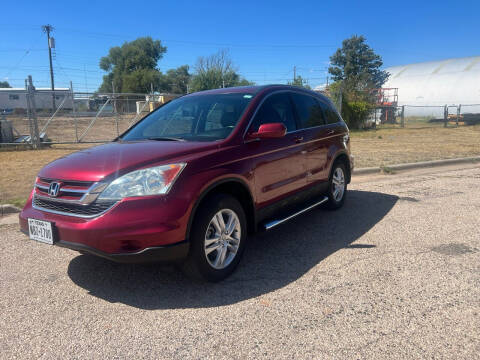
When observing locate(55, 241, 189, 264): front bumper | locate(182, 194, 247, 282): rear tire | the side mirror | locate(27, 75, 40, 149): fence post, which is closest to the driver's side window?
the side mirror

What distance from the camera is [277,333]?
8.73ft

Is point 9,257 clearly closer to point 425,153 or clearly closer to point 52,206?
point 52,206

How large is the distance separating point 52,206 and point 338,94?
822 inches

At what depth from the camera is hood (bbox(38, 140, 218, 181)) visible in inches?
119

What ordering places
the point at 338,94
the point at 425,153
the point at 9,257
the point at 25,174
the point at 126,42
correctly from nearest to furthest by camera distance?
the point at 9,257, the point at 25,174, the point at 425,153, the point at 338,94, the point at 126,42

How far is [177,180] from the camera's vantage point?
9.86 ft

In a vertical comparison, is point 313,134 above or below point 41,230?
above

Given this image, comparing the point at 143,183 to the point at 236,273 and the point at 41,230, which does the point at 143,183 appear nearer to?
the point at 41,230

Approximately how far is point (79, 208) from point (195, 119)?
1.82 meters

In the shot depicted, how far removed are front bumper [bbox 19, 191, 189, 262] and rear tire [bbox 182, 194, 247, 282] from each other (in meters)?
0.20

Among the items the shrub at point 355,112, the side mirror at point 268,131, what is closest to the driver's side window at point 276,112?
the side mirror at point 268,131

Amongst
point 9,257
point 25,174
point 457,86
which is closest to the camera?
point 9,257

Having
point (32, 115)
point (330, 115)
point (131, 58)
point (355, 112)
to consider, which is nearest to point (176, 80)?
point (131, 58)

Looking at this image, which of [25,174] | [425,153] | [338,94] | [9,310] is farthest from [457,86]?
[9,310]
